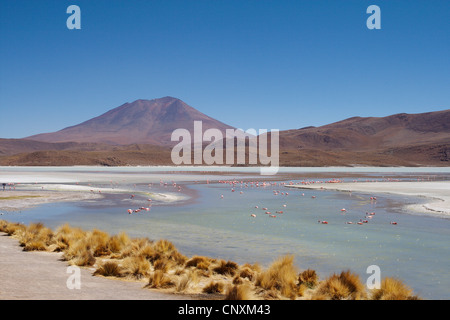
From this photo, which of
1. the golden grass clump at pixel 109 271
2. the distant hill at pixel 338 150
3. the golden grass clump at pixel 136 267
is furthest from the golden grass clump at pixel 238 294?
the distant hill at pixel 338 150

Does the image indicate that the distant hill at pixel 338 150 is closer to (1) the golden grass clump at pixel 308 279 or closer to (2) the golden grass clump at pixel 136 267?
(2) the golden grass clump at pixel 136 267

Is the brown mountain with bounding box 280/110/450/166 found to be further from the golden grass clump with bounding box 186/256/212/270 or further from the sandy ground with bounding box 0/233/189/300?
the sandy ground with bounding box 0/233/189/300

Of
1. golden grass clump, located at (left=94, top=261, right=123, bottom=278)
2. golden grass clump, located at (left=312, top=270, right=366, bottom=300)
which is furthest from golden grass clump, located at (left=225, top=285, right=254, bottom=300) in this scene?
golden grass clump, located at (left=94, top=261, right=123, bottom=278)

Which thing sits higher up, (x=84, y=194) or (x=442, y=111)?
(x=442, y=111)

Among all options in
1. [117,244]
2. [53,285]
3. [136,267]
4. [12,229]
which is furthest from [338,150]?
[53,285]

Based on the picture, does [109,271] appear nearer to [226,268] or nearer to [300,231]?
[226,268]

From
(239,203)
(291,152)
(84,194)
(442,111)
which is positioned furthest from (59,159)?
(442,111)
